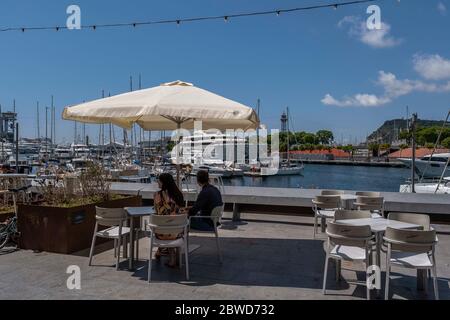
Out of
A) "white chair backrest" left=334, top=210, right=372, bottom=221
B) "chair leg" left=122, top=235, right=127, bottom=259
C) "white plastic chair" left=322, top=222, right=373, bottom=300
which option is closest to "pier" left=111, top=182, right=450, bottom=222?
"chair leg" left=122, top=235, right=127, bottom=259

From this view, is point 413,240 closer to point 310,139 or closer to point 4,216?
point 4,216

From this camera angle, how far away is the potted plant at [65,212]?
18.9 feet

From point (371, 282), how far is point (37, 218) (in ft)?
15.8

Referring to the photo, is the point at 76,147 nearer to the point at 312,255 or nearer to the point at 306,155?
the point at 312,255

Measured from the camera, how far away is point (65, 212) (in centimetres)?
567

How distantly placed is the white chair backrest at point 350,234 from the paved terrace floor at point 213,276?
63 centimetres

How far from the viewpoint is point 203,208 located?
5.52 m

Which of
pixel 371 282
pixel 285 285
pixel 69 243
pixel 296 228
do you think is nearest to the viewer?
pixel 371 282

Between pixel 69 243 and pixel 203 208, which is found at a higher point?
pixel 203 208

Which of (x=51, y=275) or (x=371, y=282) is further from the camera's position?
(x=51, y=275)

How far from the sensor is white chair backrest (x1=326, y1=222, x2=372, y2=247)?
4051 millimetres

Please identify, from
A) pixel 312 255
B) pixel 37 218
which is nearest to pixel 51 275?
pixel 37 218

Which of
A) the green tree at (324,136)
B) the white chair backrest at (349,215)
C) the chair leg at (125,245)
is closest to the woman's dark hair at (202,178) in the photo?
the chair leg at (125,245)
